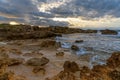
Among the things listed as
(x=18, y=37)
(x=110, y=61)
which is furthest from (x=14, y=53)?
(x=18, y=37)

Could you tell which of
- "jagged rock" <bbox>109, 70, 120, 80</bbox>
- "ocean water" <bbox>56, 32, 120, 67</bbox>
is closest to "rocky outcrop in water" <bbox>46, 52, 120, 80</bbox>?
"jagged rock" <bbox>109, 70, 120, 80</bbox>

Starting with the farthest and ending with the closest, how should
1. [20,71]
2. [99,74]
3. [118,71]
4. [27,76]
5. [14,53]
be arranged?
[14,53], [20,71], [27,76], [99,74], [118,71]

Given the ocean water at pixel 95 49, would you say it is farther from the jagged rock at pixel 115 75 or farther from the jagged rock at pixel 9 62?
the jagged rock at pixel 115 75

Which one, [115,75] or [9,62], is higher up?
[115,75]

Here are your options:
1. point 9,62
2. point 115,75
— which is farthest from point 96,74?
point 9,62

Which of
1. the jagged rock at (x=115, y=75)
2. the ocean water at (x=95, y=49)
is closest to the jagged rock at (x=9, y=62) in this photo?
the ocean water at (x=95, y=49)

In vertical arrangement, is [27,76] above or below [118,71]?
below

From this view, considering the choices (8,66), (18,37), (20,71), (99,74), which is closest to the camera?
(99,74)

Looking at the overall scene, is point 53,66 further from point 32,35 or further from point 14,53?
point 32,35

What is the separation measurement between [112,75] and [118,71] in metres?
0.31

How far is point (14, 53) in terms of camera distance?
67.5ft

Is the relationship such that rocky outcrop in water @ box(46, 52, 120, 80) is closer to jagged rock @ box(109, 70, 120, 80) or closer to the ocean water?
jagged rock @ box(109, 70, 120, 80)

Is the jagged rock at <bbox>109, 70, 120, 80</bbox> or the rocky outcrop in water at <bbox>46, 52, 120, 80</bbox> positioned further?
the rocky outcrop in water at <bbox>46, 52, 120, 80</bbox>

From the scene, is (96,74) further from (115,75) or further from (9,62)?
(9,62)
